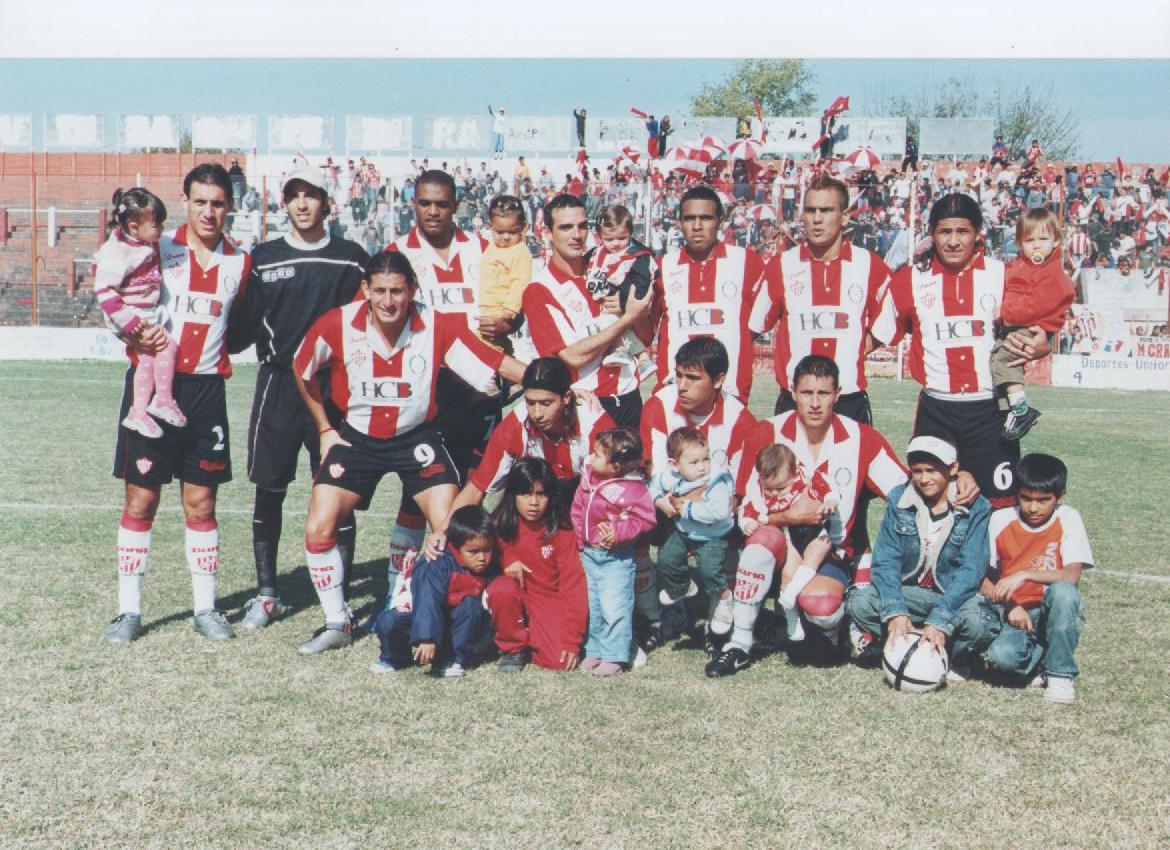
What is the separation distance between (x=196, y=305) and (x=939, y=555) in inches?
143

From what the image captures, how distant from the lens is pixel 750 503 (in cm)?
549

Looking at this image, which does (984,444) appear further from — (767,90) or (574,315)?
(767,90)

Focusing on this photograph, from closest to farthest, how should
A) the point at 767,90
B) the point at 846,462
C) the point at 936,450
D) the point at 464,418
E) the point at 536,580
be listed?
1. the point at 936,450
2. the point at 536,580
3. the point at 846,462
4. the point at 464,418
5. the point at 767,90

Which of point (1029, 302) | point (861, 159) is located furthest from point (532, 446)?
point (861, 159)

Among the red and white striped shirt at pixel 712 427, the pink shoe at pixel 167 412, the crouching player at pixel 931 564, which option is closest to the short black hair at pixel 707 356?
the red and white striped shirt at pixel 712 427

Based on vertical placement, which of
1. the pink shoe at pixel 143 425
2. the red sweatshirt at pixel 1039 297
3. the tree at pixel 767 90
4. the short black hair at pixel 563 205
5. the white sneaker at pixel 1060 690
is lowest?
the white sneaker at pixel 1060 690

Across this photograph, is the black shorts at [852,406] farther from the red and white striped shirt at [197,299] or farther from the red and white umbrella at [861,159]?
the red and white umbrella at [861,159]

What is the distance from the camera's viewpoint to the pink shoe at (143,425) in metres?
5.40

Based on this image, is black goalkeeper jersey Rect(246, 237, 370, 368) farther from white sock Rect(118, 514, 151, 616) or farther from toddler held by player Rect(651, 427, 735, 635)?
toddler held by player Rect(651, 427, 735, 635)

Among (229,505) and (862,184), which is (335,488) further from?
(862,184)

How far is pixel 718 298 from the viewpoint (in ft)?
20.2

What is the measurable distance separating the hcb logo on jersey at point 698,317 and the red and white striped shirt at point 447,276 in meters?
1.08

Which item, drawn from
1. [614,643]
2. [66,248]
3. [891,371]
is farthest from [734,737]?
[66,248]

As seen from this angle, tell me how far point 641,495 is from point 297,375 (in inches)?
69.1
